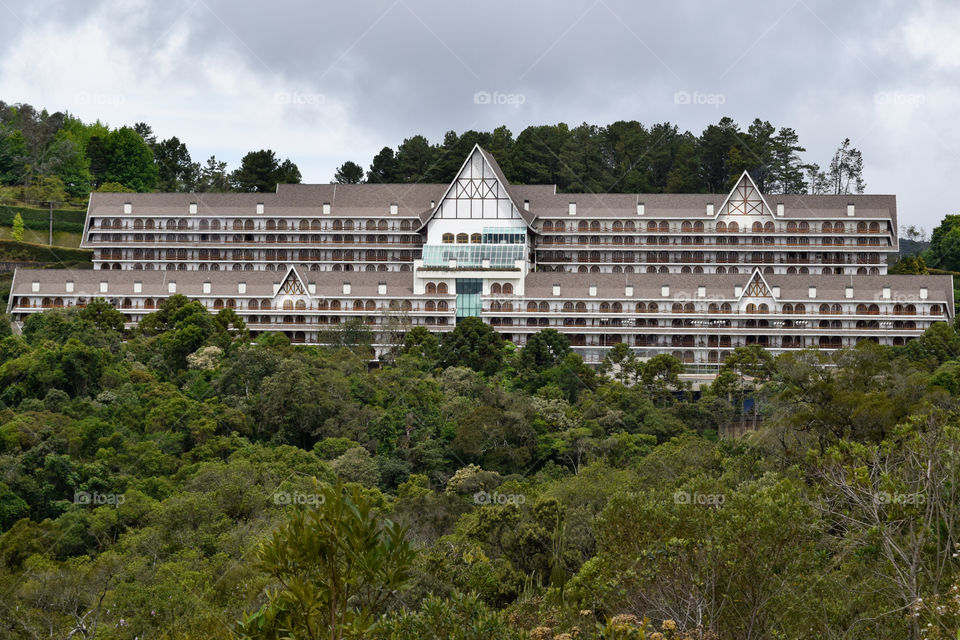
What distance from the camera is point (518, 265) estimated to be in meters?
86.0

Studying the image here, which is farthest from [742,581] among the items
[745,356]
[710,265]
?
[710,265]

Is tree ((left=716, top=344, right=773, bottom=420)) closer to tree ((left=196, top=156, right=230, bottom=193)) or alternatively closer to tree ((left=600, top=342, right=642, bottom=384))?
tree ((left=600, top=342, right=642, bottom=384))

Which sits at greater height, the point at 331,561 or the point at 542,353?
the point at 542,353

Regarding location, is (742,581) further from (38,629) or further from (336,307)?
(336,307)

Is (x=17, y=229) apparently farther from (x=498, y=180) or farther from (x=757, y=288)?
(x=757, y=288)

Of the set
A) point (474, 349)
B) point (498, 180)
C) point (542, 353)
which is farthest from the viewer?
point (498, 180)

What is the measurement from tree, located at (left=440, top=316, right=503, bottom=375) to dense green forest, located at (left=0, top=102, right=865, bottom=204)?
30492 mm

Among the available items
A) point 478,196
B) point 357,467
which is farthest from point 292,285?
point 357,467

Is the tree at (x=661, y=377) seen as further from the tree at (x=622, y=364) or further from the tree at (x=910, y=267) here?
the tree at (x=910, y=267)

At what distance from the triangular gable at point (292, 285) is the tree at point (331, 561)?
220 ft

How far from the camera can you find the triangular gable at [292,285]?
86562 mm

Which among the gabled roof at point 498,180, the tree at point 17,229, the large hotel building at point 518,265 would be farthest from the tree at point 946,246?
the tree at point 17,229

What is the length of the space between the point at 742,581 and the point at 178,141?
108267mm

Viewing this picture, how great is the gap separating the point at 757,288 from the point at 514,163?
1167 inches
